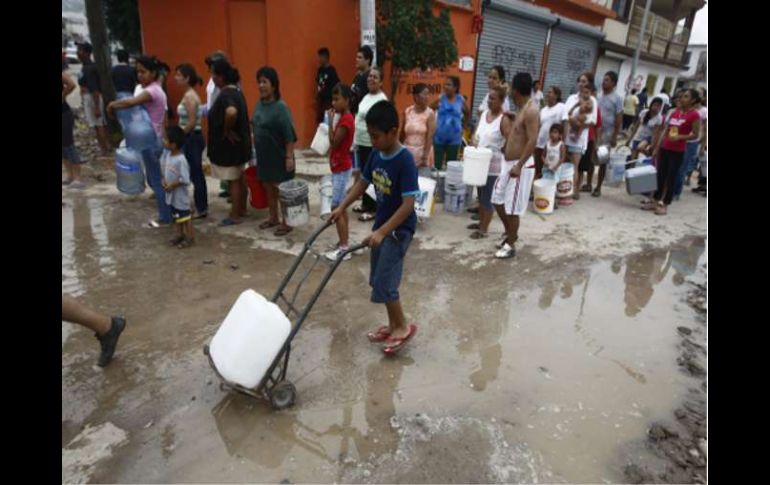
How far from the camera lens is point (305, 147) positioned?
9.66 meters

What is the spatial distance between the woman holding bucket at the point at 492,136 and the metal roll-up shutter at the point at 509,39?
8.12 m

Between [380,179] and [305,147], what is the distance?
6880 millimetres

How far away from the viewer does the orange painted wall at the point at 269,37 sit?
8.80 m

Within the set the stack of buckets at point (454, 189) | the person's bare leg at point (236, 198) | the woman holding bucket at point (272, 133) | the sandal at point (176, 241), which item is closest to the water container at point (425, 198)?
the stack of buckets at point (454, 189)

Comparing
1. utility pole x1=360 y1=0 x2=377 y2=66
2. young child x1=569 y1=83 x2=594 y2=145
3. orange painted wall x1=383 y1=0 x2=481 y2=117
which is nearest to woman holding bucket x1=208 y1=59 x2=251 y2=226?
utility pole x1=360 y1=0 x2=377 y2=66

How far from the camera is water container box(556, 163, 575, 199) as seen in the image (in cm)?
706

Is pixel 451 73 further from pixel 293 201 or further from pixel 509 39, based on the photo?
pixel 293 201

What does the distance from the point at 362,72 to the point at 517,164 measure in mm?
2837

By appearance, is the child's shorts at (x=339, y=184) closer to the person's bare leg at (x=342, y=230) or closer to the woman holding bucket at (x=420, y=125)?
the person's bare leg at (x=342, y=230)

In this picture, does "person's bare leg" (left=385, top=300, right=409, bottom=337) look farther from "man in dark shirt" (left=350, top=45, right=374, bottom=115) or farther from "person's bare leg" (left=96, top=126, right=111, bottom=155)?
"person's bare leg" (left=96, top=126, right=111, bottom=155)

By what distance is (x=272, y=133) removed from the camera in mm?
4969

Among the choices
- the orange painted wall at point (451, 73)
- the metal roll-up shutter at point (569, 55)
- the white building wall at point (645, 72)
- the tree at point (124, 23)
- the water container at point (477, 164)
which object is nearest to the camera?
the water container at point (477, 164)

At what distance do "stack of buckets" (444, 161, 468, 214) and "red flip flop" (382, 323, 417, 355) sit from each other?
3249 millimetres
